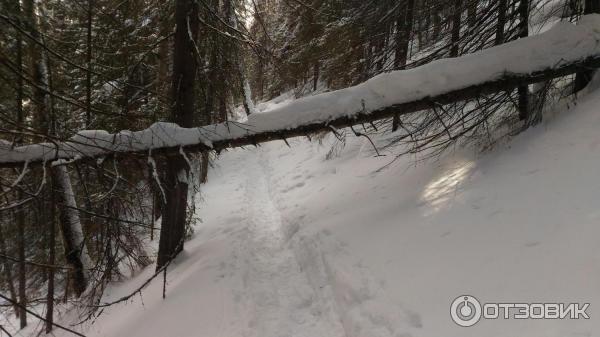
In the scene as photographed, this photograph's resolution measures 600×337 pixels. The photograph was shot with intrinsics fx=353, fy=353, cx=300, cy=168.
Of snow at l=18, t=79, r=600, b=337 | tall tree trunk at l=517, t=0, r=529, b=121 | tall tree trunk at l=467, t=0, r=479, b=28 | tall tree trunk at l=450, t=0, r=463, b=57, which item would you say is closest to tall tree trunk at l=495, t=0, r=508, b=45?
tall tree trunk at l=517, t=0, r=529, b=121

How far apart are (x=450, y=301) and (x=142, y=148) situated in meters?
4.21

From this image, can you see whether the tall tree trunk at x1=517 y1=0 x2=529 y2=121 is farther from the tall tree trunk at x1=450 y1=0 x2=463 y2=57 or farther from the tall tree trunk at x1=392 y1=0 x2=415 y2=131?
the tall tree trunk at x1=392 y1=0 x2=415 y2=131

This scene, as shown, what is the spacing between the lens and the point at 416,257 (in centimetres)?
433

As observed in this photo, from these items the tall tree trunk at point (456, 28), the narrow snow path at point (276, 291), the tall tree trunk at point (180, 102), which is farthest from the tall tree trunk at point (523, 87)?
the tall tree trunk at point (180, 102)

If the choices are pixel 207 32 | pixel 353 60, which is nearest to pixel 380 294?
pixel 207 32

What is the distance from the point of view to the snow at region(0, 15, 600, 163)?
458 centimetres

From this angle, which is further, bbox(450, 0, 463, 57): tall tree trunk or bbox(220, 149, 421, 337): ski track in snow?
bbox(450, 0, 463, 57): tall tree trunk

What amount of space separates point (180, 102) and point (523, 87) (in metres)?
5.59

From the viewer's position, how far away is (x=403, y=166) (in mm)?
7461

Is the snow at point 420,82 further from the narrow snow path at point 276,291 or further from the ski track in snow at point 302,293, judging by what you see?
the narrow snow path at point 276,291

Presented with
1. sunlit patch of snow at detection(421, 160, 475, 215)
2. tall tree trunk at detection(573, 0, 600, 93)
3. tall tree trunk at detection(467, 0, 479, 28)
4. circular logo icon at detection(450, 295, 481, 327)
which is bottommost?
circular logo icon at detection(450, 295, 481, 327)

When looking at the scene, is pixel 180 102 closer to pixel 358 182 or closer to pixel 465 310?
pixel 358 182

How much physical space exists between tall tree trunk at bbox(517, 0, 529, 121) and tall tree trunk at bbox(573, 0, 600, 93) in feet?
2.31

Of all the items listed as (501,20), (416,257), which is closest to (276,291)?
(416,257)
